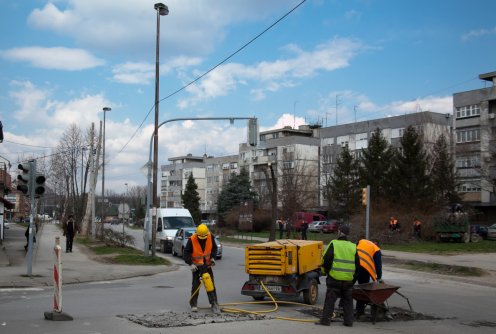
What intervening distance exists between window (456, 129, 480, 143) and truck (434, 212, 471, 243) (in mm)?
30236

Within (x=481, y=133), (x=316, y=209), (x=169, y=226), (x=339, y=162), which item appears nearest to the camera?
(x=169, y=226)

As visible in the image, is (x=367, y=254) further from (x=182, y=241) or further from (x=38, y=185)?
(x=182, y=241)

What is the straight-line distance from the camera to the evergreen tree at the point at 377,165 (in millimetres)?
57531

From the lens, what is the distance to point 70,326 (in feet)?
30.0

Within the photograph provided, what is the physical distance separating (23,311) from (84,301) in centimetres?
179

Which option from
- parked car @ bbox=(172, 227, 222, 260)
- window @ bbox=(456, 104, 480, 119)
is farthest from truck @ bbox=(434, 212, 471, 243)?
window @ bbox=(456, 104, 480, 119)

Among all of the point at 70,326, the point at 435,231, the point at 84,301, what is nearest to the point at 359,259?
the point at 70,326

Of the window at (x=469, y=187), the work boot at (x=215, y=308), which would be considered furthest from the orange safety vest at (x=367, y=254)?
the window at (x=469, y=187)

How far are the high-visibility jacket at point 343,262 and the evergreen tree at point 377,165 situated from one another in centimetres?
4818

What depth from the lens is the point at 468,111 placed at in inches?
2598

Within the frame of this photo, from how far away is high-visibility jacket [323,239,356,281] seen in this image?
965cm

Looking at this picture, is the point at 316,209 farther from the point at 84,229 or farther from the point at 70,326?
the point at 70,326

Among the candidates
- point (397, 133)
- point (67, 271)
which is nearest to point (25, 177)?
point (67, 271)

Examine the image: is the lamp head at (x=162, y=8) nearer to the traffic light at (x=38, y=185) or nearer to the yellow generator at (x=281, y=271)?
the traffic light at (x=38, y=185)
